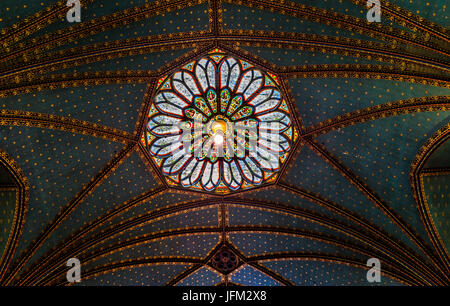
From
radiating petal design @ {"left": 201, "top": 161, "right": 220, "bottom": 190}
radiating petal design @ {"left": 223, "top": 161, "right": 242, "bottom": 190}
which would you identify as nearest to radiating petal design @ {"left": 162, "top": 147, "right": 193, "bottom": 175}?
radiating petal design @ {"left": 201, "top": 161, "right": 220, "bottom": 190}

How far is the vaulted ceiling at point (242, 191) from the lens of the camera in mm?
14984

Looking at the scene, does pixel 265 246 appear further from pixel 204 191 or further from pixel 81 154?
pixel 81 154

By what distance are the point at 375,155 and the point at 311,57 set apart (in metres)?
4.41

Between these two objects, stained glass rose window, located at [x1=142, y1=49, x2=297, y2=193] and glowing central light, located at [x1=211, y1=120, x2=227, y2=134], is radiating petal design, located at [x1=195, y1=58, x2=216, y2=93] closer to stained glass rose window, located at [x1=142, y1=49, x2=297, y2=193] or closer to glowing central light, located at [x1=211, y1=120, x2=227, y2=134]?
stained glass rose window, located at [x1=142, y1=49, x2=297, y2=193]

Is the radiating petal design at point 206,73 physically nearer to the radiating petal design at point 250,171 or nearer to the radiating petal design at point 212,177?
the radiating petal design at point 212,177

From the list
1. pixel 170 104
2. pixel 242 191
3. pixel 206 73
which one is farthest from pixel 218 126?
pixel 242 191

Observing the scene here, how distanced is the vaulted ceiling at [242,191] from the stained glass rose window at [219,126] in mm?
490

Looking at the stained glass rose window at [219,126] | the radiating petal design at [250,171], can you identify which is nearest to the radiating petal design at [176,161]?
the stained glass rose window at [219,126]

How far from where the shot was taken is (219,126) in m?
19.2

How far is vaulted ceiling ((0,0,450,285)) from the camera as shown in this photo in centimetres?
1498

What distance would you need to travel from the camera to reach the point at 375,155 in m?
18.0
